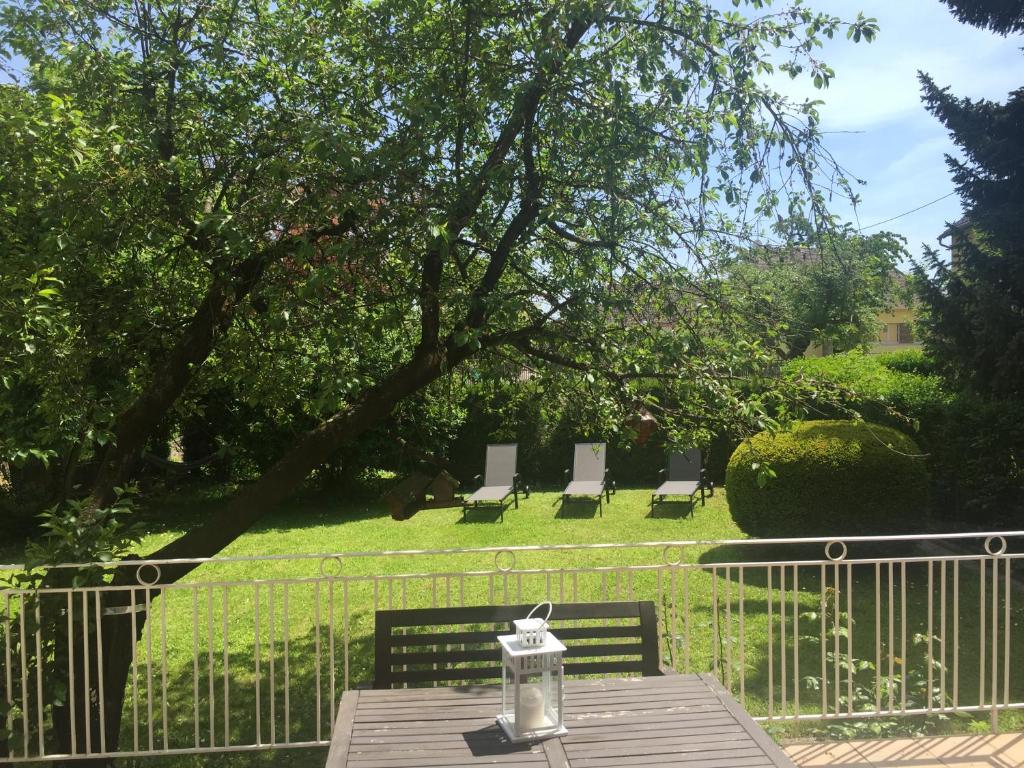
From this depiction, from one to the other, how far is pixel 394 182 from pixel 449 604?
248cm

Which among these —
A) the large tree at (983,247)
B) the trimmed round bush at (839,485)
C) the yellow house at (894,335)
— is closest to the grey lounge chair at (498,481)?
the trimmed round bush at (839,485)

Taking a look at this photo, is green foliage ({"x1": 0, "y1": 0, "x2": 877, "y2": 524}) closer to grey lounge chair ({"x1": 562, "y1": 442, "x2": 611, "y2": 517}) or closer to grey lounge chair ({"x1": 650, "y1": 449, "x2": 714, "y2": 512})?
grey lounge chair ({"x1": 650, "y1": 449, "x2": 714, "y2": 512})

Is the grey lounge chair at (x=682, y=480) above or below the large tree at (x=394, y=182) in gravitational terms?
below

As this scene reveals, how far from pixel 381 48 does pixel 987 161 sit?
659 centimetres

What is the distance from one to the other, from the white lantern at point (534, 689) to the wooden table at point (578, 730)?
0.16ft

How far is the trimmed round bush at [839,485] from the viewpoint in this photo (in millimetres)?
7984

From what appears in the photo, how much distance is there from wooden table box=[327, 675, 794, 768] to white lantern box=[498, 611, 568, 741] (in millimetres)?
48

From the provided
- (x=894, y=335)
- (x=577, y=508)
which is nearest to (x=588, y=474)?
(x=577, y=508)

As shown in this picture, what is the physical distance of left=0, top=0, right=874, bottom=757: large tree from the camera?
4363mm

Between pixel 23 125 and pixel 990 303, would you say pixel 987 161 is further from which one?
pixel 23 125

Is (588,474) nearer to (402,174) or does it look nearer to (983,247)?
(983,247)

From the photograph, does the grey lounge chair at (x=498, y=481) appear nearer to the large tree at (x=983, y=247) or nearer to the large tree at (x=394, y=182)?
the large tree at (x=983, y=247)

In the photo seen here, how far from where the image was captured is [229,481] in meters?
13.5

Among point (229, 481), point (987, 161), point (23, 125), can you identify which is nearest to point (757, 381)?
point (23, 125)
